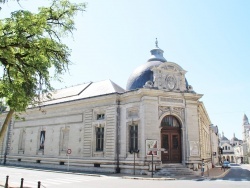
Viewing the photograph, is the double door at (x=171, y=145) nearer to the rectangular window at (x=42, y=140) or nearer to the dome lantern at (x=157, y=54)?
the dome lantern at (x=157, y=54)

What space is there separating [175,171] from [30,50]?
16.8 metres

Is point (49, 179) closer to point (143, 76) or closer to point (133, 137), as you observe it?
point (133, 137)

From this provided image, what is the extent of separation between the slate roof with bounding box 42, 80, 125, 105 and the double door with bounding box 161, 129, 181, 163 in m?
7.63

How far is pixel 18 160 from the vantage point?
34.6 metres

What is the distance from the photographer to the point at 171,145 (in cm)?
2427

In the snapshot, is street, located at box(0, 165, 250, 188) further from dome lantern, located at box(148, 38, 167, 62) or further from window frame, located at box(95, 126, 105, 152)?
dome lantern, located at box(148, 38, 167, 62)

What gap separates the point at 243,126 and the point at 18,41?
135 meters

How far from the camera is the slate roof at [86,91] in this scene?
28906 millimetres

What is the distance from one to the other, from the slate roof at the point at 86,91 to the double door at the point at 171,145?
25.0 feet

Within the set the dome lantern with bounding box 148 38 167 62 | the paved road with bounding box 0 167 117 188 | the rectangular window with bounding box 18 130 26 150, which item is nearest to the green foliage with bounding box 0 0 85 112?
the paved road with bounding box 0 167 117 188

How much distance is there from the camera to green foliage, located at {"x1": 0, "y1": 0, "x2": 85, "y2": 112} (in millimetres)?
10195

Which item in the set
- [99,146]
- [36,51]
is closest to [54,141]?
[99,146]

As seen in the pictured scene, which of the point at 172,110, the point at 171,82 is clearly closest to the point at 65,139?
the point at 172,110

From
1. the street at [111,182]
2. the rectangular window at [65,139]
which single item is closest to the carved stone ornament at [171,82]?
the street at [111,182]
